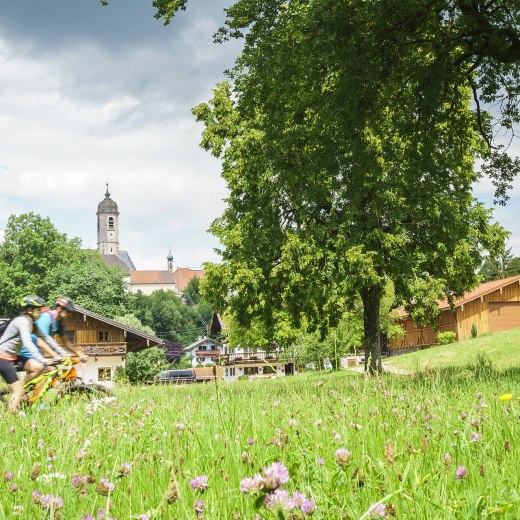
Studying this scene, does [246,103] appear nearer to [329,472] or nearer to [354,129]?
[354,129]

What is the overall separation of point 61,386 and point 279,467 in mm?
7564

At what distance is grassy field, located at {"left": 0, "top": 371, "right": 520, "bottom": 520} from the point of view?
182 centimetres

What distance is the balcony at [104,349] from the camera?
5819 centimetres

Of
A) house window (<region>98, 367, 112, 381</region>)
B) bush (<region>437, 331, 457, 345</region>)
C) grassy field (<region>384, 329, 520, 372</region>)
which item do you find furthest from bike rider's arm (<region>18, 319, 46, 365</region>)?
house window (<region>98, 367, 112, 381</region>)

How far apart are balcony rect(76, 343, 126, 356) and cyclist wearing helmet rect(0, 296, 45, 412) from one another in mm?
51821

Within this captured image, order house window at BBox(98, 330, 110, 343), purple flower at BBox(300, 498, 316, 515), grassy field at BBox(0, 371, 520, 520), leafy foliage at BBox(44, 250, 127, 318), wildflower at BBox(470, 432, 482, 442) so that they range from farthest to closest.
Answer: leafy foliage at BBox(44, 250, 127, 318), house window at BBox(98, 330, 110, 343), wildflower at BBox(470, 432, 482, 442), grassy field at BBox(0, 371, 520, 520), purple flower at BBox(300, 498, 316, 515)

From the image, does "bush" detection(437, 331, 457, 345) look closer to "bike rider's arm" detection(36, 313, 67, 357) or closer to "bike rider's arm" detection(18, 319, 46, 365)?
"bike rider's arm" detection(36, 313, 67, 357)

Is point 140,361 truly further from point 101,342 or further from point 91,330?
point 91,330

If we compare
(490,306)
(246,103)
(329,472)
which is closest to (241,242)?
(246,103)

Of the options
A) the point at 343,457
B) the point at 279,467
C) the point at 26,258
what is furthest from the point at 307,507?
the point at 26,258

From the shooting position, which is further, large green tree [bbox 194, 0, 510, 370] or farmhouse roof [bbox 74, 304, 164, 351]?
farmhouse roof [bbox 74, 304, 164, 351]

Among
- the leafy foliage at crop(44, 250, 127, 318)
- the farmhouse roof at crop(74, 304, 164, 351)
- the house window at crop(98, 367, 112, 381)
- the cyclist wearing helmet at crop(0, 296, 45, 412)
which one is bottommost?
the house window at crop(98, 367, 112, 381)

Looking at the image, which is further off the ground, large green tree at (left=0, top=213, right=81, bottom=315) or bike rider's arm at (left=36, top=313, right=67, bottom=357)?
large green tree at (left=0, top=213, right=81, bottom=315)

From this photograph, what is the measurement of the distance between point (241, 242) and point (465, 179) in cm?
946
